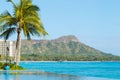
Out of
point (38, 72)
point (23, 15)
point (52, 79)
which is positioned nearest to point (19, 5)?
point (23, 15)

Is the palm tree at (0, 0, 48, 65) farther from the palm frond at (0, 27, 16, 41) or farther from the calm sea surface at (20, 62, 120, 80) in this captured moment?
the calm sea surface at (20, 62, 120, 80)

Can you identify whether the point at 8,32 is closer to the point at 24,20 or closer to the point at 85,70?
the point at 24,20

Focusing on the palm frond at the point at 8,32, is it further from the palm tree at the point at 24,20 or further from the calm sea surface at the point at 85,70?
the calm sea surface at the point at 85,70

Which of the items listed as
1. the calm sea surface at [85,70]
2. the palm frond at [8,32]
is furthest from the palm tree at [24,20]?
the calm sea surface at [85,70]

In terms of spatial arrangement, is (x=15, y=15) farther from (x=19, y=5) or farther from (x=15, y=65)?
(x=15, y=65)

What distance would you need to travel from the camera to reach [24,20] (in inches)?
1395

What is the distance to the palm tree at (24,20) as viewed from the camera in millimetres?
35375

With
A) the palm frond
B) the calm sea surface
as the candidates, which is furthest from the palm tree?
the calm sea surface

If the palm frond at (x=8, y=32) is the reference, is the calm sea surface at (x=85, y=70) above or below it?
below

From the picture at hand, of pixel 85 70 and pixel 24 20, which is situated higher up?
pixel 24 20

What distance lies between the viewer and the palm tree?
35375 millimetres

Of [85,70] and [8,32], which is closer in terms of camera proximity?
[8,32]

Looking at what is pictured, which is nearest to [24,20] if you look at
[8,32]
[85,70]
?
[8,32]

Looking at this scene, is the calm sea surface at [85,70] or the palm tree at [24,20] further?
the calm sea surface at [85,70]
